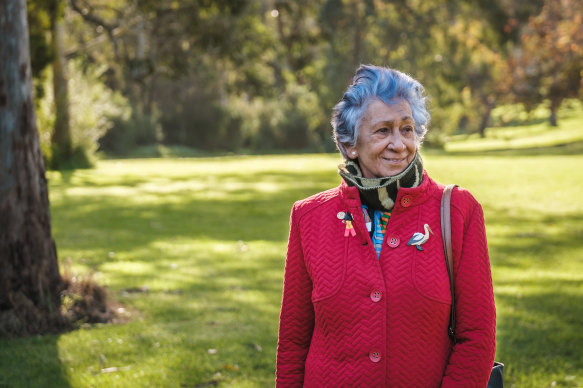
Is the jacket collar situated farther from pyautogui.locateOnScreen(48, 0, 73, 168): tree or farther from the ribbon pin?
pyautogui.locateOnScreen(48, 0, 73, 168): tree

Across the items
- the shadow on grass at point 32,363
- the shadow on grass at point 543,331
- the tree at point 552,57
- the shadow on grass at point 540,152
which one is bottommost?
the shadow on grass at point 543,331

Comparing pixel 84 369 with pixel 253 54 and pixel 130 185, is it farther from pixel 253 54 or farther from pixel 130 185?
pixel 253 54

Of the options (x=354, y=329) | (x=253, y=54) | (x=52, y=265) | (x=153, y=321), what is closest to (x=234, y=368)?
(x=153, y=321)

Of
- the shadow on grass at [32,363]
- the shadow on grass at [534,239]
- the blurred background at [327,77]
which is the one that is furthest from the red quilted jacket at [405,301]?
the blurred background at [327,77]

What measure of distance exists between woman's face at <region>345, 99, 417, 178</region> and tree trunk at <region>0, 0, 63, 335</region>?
14.9ft

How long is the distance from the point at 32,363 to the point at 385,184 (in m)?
4.16

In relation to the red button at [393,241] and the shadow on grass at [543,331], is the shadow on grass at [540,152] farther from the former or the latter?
the red button at [393,241]

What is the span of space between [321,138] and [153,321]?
42668mm

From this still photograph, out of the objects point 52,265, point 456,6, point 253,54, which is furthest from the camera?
point 456,6

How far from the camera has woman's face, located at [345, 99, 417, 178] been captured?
9.08 feet

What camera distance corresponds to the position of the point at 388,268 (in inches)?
104

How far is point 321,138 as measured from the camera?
1949 inches

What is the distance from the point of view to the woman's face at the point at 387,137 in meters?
2.77

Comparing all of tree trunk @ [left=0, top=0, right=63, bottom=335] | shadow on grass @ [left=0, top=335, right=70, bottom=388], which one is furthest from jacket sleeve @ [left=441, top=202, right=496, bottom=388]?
tree trunk @ [left=0, top=0, right=63, bottom=335]
